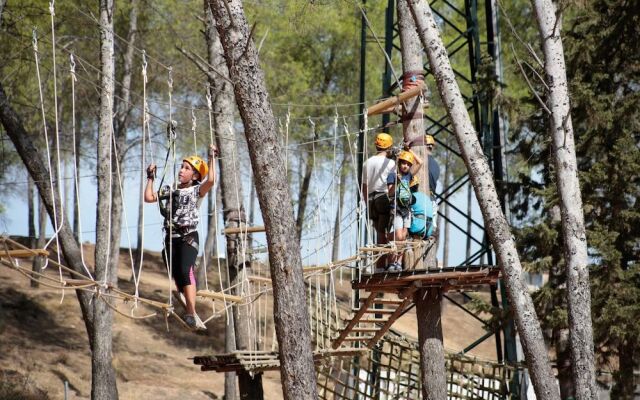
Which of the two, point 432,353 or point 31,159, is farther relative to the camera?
point 31,159

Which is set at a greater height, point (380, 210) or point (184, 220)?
point (380, 210)

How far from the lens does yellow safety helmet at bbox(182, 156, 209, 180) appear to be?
701cm

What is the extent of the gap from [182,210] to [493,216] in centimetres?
242

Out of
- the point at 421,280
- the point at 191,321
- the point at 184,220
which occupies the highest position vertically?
the point at 184,220

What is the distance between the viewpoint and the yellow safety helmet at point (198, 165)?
276 inches

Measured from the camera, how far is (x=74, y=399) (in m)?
12.4

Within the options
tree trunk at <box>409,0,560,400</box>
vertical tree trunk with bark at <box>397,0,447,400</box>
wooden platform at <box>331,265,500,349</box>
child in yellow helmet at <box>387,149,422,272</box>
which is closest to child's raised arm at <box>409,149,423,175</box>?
child in yellow helmet at <box>387,149,422,272</box>

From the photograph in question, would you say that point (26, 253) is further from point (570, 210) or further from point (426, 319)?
point (570, 210)

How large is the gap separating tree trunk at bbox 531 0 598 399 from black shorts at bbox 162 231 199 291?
9.81 feet

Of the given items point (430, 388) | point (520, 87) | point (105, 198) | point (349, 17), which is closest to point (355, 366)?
point (430, 388)

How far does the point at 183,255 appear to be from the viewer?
6887mm

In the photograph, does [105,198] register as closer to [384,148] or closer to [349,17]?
[384,148]

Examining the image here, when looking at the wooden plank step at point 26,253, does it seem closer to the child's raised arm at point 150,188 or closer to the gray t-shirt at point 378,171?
the child's raised arm at point 150,188

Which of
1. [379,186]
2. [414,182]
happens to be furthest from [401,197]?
[379,186]
